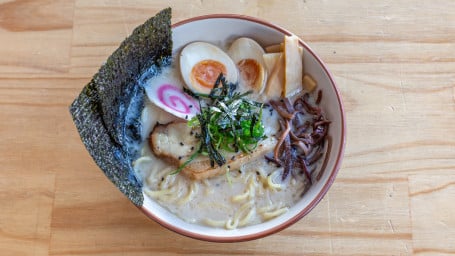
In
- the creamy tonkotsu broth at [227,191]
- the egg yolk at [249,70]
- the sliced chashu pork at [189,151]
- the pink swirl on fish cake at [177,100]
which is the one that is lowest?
the creamy tonkotsu broth at [227,191]

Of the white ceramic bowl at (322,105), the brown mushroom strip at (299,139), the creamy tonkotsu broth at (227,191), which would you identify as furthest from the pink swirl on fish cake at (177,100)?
the brown mushroom strip at (299,139)

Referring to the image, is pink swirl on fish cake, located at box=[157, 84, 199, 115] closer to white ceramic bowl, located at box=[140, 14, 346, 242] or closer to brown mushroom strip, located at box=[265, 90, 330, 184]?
white ceramic bowl, located at box=[140, 14, 346, 242]

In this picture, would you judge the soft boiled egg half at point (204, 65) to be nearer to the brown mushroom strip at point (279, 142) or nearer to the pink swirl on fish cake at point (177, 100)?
the pink swirl on fish cake at point (177, 100)

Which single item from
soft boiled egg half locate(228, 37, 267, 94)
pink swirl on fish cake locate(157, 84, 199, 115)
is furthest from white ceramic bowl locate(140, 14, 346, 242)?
pink swirl on fish cake locate(157, 84, 199, 115)

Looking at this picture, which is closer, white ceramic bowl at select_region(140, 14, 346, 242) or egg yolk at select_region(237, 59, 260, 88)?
white ceramic bowl at select_region(140, 14, 346, 242)

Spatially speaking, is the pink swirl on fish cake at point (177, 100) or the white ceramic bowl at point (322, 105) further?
the pink swirl on fish cake at point (177, 100)

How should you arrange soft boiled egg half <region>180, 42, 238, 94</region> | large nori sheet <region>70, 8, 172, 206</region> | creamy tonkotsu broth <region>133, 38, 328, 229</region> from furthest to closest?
soft boiled egg half <region>180, 42, 238, 94</region>, creamy tonkotsu broth <region>133, 38, 328, 229</region>, large nori sheet <region>70, 8, 172, 206</region>

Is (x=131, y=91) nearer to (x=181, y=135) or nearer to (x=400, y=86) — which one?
(x=181, y=135)
